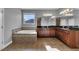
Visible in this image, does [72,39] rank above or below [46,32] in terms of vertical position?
below

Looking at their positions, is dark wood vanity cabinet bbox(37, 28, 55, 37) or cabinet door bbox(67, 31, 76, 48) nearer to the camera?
cabinet door bbox(67, 31, 76, 48)

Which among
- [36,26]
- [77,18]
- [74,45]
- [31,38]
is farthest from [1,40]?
[36,26]

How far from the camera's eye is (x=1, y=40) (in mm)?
4762

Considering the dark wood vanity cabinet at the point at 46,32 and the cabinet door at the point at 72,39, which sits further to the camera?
the dark wood vanity cabinet at the point at 46,32

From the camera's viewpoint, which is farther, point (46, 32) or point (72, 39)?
point (46, 32)

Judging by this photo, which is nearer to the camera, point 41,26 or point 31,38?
point 31,38
